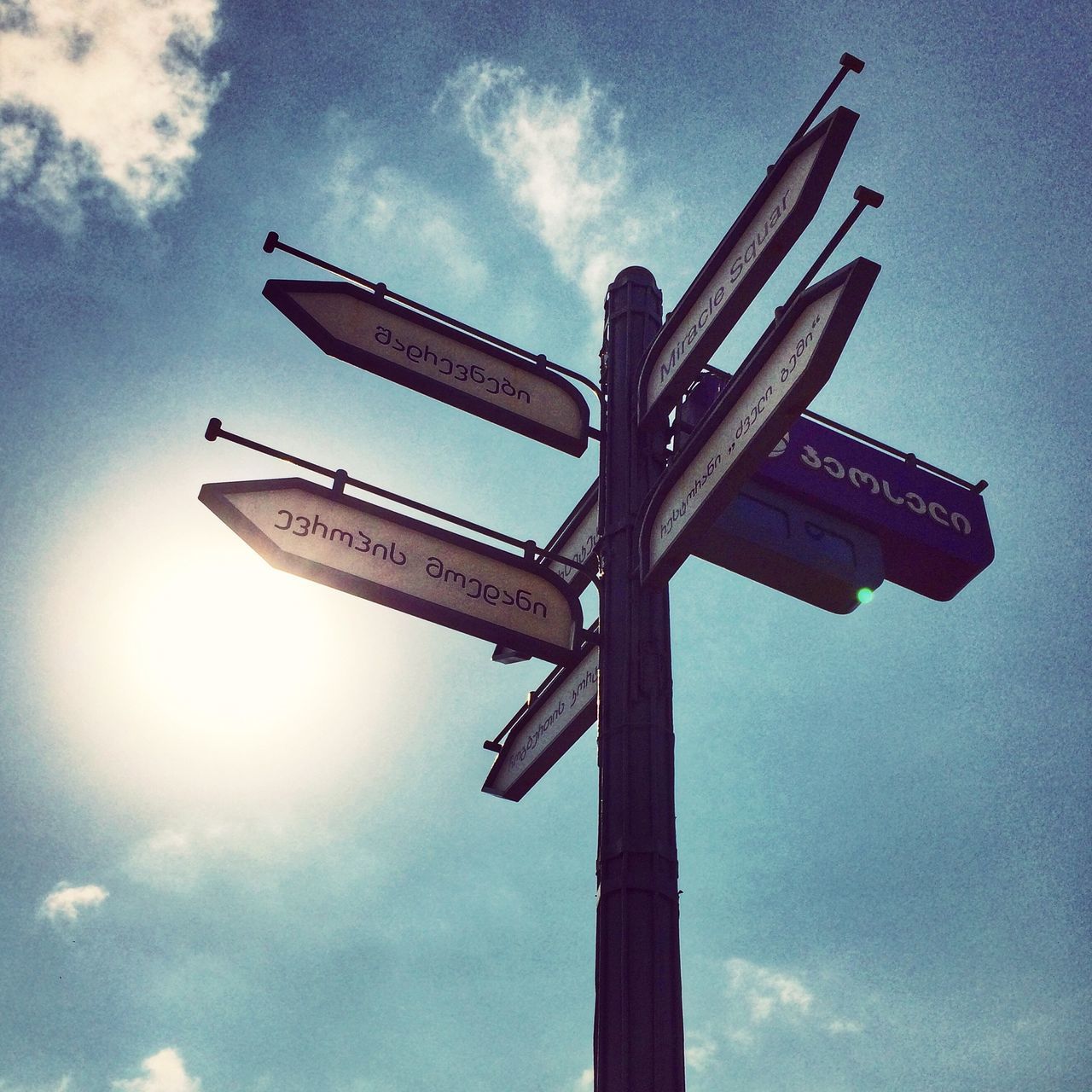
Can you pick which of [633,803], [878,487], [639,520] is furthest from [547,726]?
[878,487]

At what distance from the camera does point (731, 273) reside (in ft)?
14.5

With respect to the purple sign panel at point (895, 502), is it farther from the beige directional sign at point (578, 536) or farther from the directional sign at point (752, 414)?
the directional sign at point (752, 414)

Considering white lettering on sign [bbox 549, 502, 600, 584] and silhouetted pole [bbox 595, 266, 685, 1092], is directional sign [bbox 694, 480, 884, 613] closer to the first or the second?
white lettering on sign [bbox 549, 502, 600, 584]

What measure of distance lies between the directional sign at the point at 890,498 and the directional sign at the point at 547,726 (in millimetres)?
920

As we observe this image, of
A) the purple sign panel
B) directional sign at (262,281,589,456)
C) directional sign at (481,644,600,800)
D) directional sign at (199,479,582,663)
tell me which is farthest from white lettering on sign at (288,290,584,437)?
directional sign at (481,644,600,800)

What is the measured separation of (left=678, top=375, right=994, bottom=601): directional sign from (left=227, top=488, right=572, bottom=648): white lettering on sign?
971mm

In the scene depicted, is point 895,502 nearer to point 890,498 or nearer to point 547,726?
point 890,498

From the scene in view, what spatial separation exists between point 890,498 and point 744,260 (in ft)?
6.21

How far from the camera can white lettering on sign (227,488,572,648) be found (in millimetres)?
4512

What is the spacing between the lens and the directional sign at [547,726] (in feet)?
15.3

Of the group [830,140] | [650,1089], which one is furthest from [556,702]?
[830,140]

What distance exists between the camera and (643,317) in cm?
515

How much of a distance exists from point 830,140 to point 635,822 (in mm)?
2524

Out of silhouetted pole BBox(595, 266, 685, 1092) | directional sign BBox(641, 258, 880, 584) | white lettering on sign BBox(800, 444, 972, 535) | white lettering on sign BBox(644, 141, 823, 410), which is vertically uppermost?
white lettering on sign BBox(800, 444, 972, 535)
